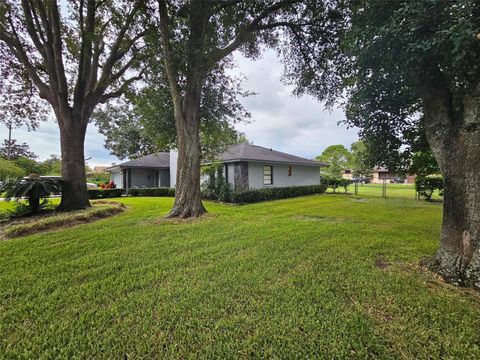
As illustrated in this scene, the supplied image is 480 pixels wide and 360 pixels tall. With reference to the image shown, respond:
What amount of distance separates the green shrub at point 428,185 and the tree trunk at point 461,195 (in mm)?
12458

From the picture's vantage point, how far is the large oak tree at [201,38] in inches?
277

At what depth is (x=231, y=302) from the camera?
256 centimetres

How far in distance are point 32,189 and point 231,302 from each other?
9.11 m

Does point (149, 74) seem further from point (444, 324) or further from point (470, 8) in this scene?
point (444, 324)

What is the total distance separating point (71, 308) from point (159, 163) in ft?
62.8

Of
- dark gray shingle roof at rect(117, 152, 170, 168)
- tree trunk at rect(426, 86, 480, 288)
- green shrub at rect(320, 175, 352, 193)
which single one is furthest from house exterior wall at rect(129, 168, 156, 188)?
tree trunk at rect(426, 86, 480, 288)

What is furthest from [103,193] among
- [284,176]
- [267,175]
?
[284,176]

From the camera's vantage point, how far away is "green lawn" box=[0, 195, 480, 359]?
192 cm

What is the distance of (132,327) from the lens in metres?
2.16

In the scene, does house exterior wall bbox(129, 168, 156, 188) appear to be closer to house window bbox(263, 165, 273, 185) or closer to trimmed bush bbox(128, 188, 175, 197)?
trimmed bush bbox(128, 188, 175, 197)

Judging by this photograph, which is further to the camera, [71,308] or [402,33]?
[402,33]

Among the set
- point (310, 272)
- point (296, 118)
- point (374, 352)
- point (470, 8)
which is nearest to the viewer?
point (374, 352)

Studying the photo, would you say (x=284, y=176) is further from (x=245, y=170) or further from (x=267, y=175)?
(x=245, y=170)

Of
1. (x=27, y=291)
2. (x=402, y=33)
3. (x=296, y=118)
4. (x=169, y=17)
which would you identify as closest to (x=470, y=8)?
(x=402, y=33)
